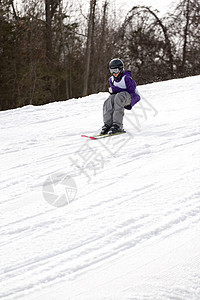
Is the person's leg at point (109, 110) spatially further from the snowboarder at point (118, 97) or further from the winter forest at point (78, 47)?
the winter forest at point (78, 47)

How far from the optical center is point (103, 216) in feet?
8.91

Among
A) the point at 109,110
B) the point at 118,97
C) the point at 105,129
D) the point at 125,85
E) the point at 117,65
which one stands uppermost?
the point at 117,65

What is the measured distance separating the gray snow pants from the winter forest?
9772mm

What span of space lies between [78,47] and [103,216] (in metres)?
15.7

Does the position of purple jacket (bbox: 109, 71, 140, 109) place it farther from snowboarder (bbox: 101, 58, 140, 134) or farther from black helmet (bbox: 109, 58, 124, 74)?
black helmet (bbox: 109, 58, 124, 74)

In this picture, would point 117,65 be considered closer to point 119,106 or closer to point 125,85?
point 125,85

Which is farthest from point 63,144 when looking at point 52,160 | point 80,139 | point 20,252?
point 20,252

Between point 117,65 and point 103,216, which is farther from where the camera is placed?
point 117,65

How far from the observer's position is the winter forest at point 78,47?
46.5 ft

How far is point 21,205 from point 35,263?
2.91 ft

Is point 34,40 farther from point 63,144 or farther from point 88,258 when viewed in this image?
point 88,258

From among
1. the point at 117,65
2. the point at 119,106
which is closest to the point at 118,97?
the point at 119,106

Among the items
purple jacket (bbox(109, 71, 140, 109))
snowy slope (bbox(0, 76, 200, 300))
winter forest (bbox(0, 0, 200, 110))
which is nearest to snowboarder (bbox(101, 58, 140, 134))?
purple jacket (bbox(109, 71, 140, 109))

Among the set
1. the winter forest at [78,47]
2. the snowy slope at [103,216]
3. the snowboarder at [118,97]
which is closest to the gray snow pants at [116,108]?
the snowboarder at [118,97]
